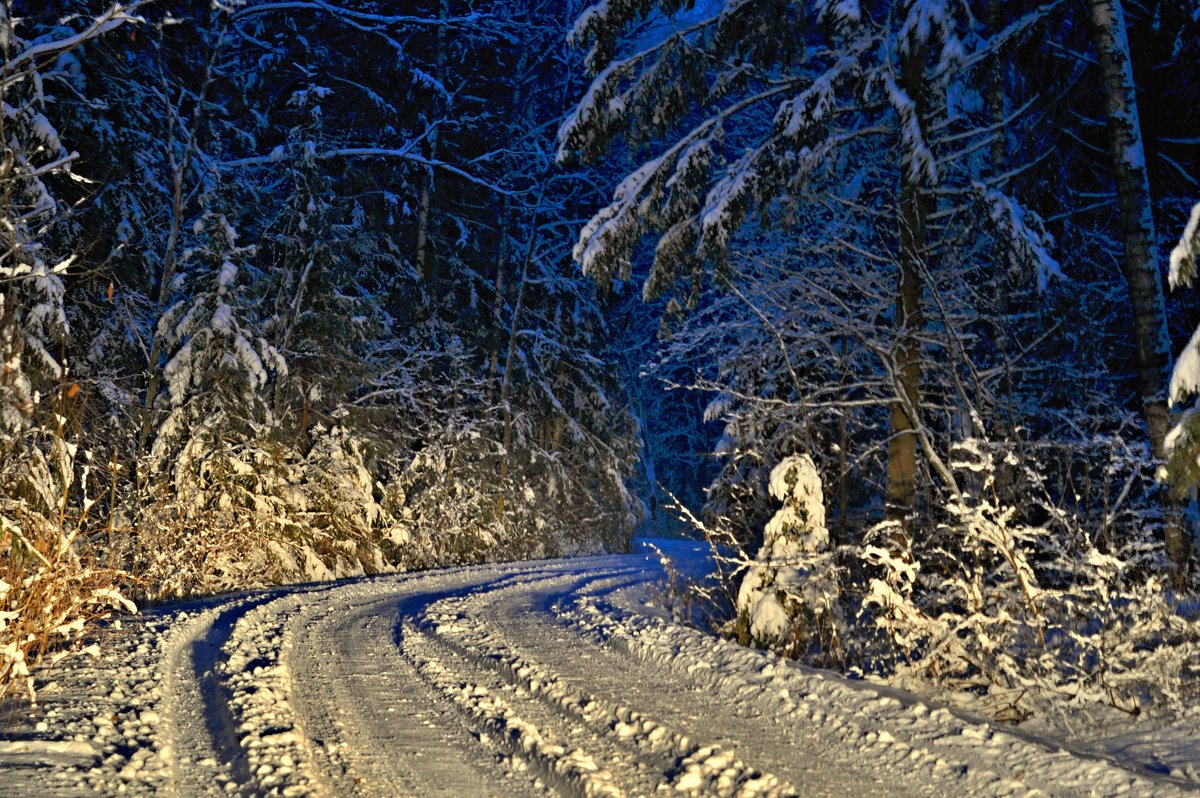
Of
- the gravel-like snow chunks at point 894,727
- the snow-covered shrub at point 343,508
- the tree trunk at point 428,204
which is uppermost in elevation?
the tree trunk at point 428,204

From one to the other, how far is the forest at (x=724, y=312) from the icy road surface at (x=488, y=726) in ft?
2.50

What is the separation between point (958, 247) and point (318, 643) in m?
8.35

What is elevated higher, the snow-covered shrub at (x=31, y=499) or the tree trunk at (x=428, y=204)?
the tree trunk at (x=428, y=204)

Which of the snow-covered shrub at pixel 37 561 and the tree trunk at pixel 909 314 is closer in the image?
the snow-covered shrub at pixel 37 561

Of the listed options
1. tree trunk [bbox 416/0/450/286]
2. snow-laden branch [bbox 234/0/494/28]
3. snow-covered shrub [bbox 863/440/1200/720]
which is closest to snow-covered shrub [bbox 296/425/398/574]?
tree trunk [bbox 416/0/450/286]

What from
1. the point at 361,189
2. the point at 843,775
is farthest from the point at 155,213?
the point at 843,775

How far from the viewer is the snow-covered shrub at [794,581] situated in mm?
7207

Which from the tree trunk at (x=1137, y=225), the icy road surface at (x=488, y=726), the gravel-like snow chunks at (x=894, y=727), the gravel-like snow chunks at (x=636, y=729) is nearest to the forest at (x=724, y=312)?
the tree trunk at (x=1137, y=225)

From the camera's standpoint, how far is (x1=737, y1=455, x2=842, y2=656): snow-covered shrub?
7207 mm

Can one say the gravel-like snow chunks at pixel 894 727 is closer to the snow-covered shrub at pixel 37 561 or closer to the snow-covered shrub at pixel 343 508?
the snow-covered shrub at pixel 37 561

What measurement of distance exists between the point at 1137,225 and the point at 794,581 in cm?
474

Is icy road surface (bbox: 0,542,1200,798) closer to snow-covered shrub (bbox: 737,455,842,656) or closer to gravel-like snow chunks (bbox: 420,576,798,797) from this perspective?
gravel-like snow chunks (bbox: 420,576,798,797)

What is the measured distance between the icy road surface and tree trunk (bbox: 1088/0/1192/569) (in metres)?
4.35

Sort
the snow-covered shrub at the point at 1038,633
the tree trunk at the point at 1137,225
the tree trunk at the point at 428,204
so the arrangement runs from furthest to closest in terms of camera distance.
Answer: the tree trunk at the point at 428,204, the tree trunk at the point at 1137,225, the snow-covered shrub at the point at 1038,633
